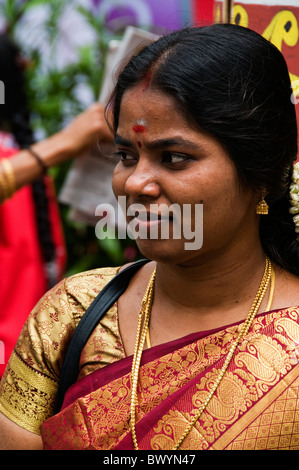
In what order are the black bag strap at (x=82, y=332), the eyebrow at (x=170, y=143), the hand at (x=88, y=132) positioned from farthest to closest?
the hand at (x=88, y=132)
the black bag strap at (x=82, y=332)
the eyebrow at (x=170, y=143)

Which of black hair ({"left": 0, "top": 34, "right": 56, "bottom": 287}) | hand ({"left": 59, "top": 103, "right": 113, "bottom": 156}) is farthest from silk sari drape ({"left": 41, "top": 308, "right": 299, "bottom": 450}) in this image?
hand ({"left": 59, "top": 103, "right": 113, "bottom": 156})

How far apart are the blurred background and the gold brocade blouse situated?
2.29 metres

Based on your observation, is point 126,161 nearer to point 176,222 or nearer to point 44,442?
point 176,222

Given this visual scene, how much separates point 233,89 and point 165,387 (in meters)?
0.73

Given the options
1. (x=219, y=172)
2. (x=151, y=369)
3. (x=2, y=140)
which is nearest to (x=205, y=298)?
(x=151, y=369)

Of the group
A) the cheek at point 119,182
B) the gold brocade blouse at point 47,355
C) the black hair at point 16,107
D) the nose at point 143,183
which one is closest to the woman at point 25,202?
the black hair at point 16,107

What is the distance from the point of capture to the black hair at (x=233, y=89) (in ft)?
5.25

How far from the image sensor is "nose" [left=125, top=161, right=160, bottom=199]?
1.61m

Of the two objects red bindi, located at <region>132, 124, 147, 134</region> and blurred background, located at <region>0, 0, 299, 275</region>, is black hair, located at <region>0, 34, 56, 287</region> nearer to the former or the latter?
blurred background, located at <region>0, 0, 299, 275</region>

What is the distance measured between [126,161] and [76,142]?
5.24 feet

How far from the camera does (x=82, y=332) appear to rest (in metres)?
1.84

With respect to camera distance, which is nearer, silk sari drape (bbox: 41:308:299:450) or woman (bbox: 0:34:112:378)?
silk sari drape (bbox: 41:308:299:450)

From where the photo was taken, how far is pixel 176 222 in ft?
5.32

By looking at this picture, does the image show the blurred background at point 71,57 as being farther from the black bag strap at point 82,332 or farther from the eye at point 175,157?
the eye at point 175,157
